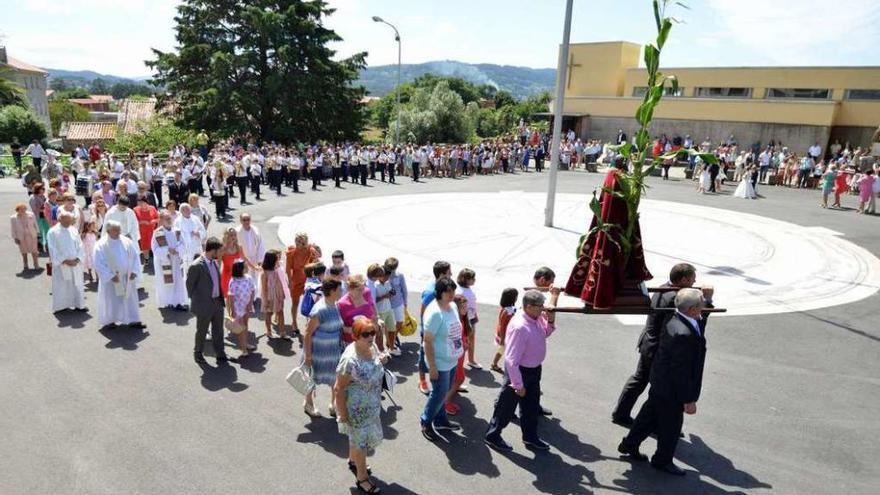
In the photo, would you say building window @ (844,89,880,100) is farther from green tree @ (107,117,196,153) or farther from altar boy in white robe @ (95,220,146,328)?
green tree @ (107,117,196,153)

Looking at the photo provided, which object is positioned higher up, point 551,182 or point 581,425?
point 551,182

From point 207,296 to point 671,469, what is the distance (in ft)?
18.8

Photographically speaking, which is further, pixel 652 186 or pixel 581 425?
pixel 652 186

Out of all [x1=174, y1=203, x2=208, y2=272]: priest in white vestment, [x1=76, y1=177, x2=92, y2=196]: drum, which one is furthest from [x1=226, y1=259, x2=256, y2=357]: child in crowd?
[x1=76, y1=177, x2=92, y2=196]: drum

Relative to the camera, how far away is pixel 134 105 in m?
67.9

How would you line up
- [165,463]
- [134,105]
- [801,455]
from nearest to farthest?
[165,463] < [801,455] < [134,105]

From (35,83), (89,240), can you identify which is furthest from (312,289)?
(35,83)

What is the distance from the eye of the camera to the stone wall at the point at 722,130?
1245 inches

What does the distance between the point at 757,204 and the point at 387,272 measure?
64.4 ft

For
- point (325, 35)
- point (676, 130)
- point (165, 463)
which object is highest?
point (325, 35)

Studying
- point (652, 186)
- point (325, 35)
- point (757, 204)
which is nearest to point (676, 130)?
point (652, 186)

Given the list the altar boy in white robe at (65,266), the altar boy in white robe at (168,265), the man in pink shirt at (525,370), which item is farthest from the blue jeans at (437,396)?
the altar boy in white robe at (65,266)

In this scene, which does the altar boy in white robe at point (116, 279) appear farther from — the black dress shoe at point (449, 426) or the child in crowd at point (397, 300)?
the black dress shoe at point (449, 426)

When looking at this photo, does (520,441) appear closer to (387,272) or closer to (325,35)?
(387,272)
